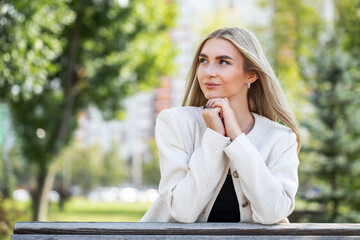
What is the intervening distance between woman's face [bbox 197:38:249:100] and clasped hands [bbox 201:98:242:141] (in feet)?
0.41

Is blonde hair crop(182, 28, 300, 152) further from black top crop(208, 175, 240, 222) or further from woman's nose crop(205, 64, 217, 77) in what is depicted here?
black top crop(208, 175, 240, 222)

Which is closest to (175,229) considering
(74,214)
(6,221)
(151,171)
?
(6,221)

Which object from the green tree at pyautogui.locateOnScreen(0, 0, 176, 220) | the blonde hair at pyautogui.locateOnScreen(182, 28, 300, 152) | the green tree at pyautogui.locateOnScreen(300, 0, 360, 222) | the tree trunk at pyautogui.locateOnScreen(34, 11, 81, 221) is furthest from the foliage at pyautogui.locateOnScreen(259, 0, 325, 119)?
the blonde hair at pyautogui.locateOnScreen(182, 28, 300, 152)

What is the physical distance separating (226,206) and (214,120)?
398mm

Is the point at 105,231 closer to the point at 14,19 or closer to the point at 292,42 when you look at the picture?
the point at 14,19

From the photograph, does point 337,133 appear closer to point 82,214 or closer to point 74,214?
point 82,214

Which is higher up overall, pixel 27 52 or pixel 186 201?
pixel 27 52

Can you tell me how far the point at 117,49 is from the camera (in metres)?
12.8

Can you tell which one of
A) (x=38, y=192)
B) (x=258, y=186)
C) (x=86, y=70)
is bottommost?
(x=38, y=192)

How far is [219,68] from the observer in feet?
7.91

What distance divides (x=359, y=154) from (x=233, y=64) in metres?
10.7

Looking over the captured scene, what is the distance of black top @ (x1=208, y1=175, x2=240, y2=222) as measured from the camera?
7.54 feet

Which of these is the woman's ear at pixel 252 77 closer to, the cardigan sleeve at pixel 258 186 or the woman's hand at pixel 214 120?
the woman's hand at pixel 214 120

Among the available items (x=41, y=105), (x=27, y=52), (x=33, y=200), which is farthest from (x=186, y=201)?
(x=33, y=200)
